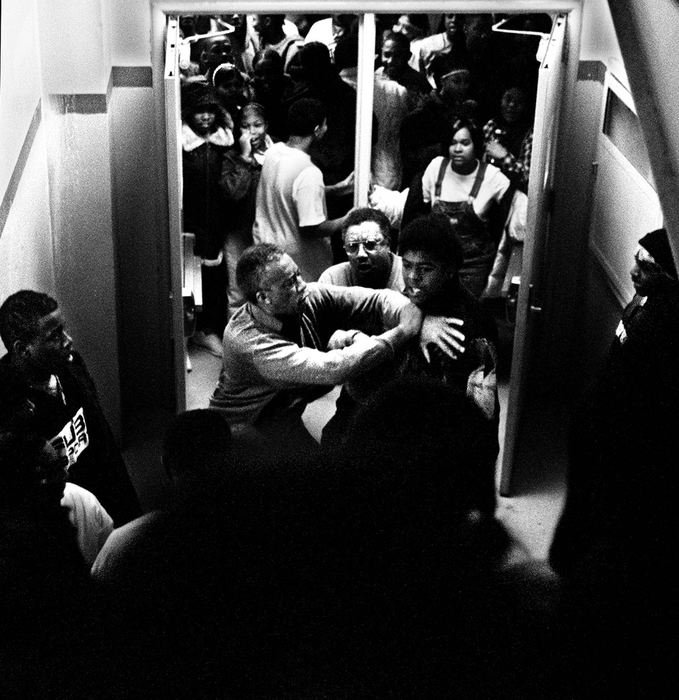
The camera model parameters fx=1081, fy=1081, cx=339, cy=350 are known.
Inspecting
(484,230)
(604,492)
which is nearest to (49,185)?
(484,230)

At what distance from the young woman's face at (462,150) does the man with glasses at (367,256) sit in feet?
0.60

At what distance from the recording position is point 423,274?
1.90 meters

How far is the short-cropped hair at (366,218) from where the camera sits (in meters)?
1.93

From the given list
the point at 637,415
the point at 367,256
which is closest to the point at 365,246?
the point at 367,256

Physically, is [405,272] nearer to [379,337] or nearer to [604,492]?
[379,337]

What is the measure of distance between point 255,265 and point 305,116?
34cm

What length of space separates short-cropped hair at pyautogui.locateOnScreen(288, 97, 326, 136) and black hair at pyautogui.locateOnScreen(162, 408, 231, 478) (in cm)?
56

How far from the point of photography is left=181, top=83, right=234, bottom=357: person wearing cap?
79.1 inches

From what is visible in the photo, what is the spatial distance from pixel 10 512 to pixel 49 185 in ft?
2.28

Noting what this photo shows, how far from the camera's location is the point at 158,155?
2.01 meters

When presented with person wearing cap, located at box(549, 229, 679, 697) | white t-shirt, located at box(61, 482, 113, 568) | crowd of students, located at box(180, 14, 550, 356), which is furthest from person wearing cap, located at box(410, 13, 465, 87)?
white t-shirt, located at box(61, 482, 113, 568)

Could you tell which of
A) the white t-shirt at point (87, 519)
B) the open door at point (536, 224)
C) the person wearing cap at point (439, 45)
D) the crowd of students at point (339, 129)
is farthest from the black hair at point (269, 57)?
the white t-shirt at point (87, 519)

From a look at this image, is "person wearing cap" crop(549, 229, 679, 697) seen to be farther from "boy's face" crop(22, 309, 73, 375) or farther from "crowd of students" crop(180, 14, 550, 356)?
"boy's face" crop(22, 309, 73, 375)

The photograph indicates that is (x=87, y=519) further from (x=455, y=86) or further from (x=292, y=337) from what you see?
(x=455, y=86)
